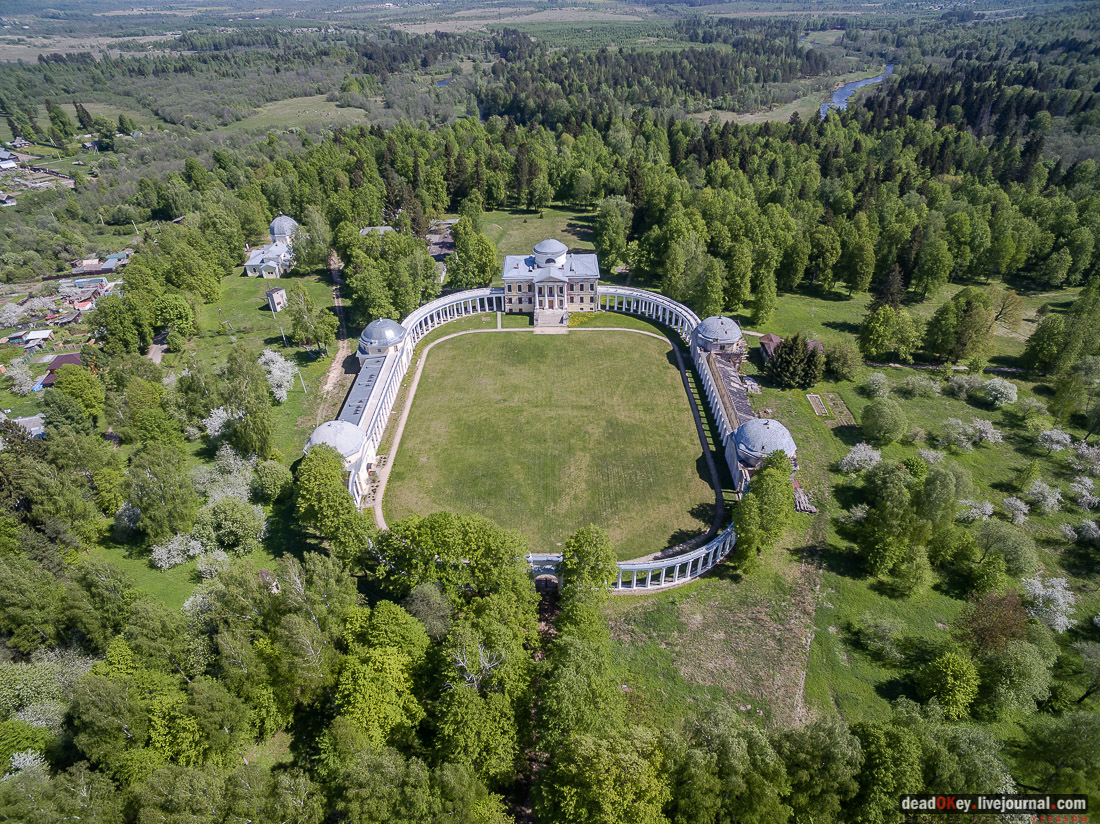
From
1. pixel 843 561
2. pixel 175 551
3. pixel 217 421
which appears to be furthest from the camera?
pixel 217 421

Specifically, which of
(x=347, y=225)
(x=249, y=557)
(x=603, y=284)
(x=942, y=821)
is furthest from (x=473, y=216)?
(x=942, y=821)

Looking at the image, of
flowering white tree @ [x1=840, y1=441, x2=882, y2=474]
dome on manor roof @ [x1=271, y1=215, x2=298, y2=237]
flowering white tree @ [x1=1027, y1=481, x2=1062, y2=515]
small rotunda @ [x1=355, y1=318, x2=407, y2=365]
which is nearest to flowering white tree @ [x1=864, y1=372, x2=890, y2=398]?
flowering white tree @ [x1=840, y1=441, x2=882, y2=474]

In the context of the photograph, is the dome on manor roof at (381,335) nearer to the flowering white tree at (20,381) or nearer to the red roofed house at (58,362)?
the red roofed house at (58,362)

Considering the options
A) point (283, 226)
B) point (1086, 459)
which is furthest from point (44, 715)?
point (283, 226)

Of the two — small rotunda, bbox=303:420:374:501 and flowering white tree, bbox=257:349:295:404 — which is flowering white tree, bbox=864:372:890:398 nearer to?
small rotunda, bbox=303:420:374:501

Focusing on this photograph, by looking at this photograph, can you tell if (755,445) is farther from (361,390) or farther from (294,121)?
(294,121)

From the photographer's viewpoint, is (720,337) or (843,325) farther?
(843,325)

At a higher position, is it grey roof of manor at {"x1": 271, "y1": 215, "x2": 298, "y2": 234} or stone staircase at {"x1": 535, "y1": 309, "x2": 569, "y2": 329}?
grey roof of manor at {"x1": 271, "y1": 215, "x2": 298, "y2": 234}
